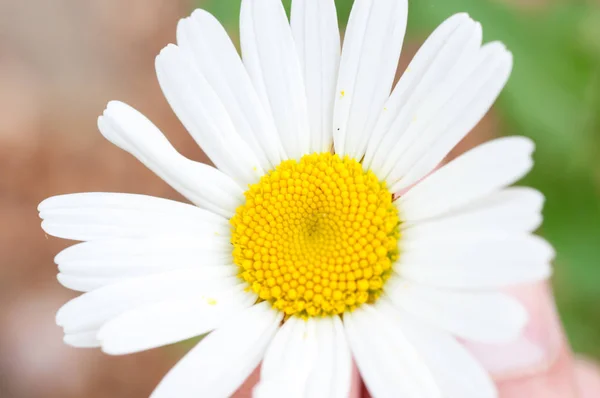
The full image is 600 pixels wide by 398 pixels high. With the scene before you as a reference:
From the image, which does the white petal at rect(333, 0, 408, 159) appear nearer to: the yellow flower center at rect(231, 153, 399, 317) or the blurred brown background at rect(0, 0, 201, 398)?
the yellow flower center at rect(231, 153, 399, 317)

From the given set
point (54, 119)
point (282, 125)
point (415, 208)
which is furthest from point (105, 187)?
point (415, 208)

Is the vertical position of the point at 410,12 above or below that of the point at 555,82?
above

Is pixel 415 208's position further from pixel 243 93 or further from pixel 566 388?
pixel 566 388

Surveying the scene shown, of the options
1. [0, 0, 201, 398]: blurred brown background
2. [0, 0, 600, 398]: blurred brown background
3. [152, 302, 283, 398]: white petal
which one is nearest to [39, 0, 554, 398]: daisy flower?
[152, 302, 283, 398]: white petal

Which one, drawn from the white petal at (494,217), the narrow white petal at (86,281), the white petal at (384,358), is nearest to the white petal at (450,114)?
the white petal at (494,217)

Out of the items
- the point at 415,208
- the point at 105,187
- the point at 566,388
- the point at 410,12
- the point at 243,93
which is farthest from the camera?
the point at 105,187
